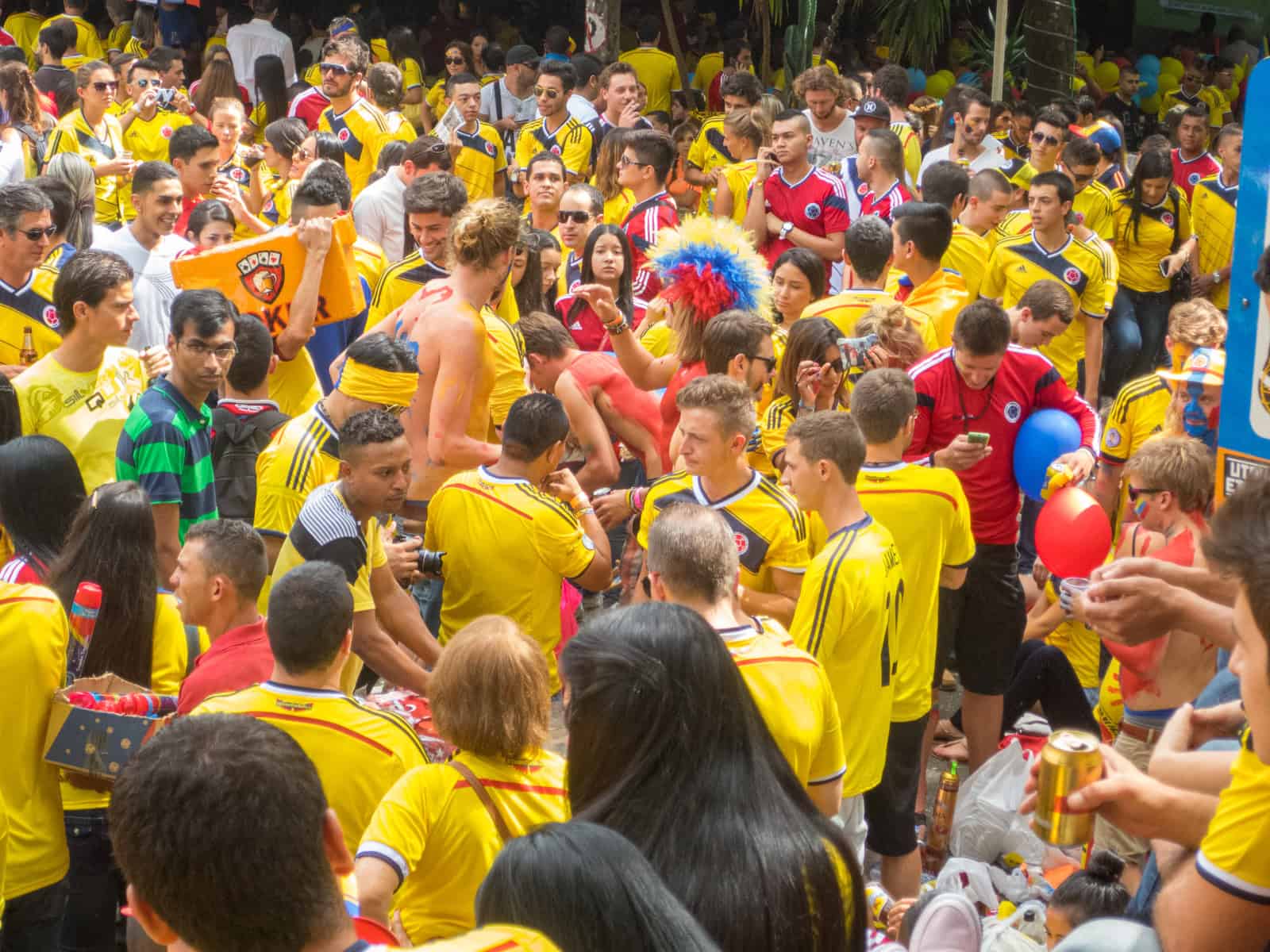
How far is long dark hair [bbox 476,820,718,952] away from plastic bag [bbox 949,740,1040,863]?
10.2 feet

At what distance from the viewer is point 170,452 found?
466 centimetres

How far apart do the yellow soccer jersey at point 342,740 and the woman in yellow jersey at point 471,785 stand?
0.18m

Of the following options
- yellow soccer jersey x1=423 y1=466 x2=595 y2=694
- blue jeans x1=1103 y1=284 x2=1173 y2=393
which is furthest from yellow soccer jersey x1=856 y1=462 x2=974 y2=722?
blue jeans x1=1103 y1=284 x2=1173 y2=393

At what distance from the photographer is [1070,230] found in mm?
8250

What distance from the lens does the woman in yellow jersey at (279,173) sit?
28.5 ft

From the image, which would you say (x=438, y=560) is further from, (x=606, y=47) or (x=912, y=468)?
(x=606, y=47)

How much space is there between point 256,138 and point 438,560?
9.48 m

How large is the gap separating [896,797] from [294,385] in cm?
305

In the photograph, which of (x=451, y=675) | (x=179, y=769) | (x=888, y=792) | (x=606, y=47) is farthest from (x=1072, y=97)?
(x=179, y=769)

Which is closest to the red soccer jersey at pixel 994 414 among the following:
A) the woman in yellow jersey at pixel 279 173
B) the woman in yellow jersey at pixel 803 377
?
the woman in yellow jersey at pixel 803 377

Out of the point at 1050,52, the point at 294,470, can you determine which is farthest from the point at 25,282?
the point at 1050,52

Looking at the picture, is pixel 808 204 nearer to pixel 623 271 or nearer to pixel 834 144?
pixel 623 271

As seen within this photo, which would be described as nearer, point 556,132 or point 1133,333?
point 1133,333

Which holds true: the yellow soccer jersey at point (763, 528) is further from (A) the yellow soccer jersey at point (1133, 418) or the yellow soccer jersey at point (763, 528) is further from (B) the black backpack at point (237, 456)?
(A) the yellow soccer jersey at point (1133, 418)
